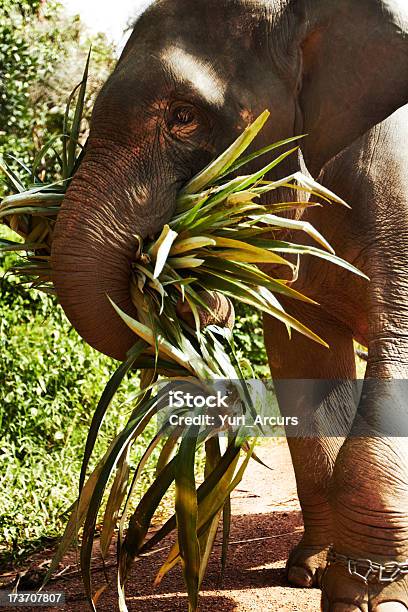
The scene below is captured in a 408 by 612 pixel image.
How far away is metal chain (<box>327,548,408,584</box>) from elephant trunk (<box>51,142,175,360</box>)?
104 centimetres

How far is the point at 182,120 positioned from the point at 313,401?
69.2 inches

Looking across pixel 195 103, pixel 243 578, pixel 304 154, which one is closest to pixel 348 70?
pixel 304 154

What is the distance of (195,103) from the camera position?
403 centimetres

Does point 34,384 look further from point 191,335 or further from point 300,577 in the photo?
point 191,335

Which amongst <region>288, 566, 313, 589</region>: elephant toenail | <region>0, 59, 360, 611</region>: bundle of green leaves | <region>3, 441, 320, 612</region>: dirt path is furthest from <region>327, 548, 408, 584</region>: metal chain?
<region>288, 566, 313, 589</region>: elephant toenail

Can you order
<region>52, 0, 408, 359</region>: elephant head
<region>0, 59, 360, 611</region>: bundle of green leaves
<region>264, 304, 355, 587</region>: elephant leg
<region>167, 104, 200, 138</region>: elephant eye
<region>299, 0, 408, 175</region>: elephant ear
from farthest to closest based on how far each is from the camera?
<region>264, 304, 355, 587</region>: elephant leg < <region>299, 0, 408, 175</region>: elephant ear < <region>167, 104, 200, 138</region>: elephant eye < <region>52, 0, 408, 359</region>: elephant head < <region>0, 59, 360, 611</region>: bundle of green leaves

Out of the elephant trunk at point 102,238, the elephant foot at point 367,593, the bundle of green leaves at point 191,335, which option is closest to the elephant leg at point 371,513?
the elephant foot at point 367,593

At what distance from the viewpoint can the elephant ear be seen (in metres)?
4.21

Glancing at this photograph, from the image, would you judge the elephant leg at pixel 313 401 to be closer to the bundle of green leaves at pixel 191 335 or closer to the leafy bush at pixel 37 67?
the bundle of green leaves at pixel 191 335

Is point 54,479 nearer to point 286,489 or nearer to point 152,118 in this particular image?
point 286,489

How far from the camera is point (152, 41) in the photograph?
13.3 feet

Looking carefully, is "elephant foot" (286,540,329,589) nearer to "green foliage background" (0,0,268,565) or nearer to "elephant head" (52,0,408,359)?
"green foliage background" (0,0,268,565)

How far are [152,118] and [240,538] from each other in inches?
104

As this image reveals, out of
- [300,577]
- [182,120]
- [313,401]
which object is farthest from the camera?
[313,401]
